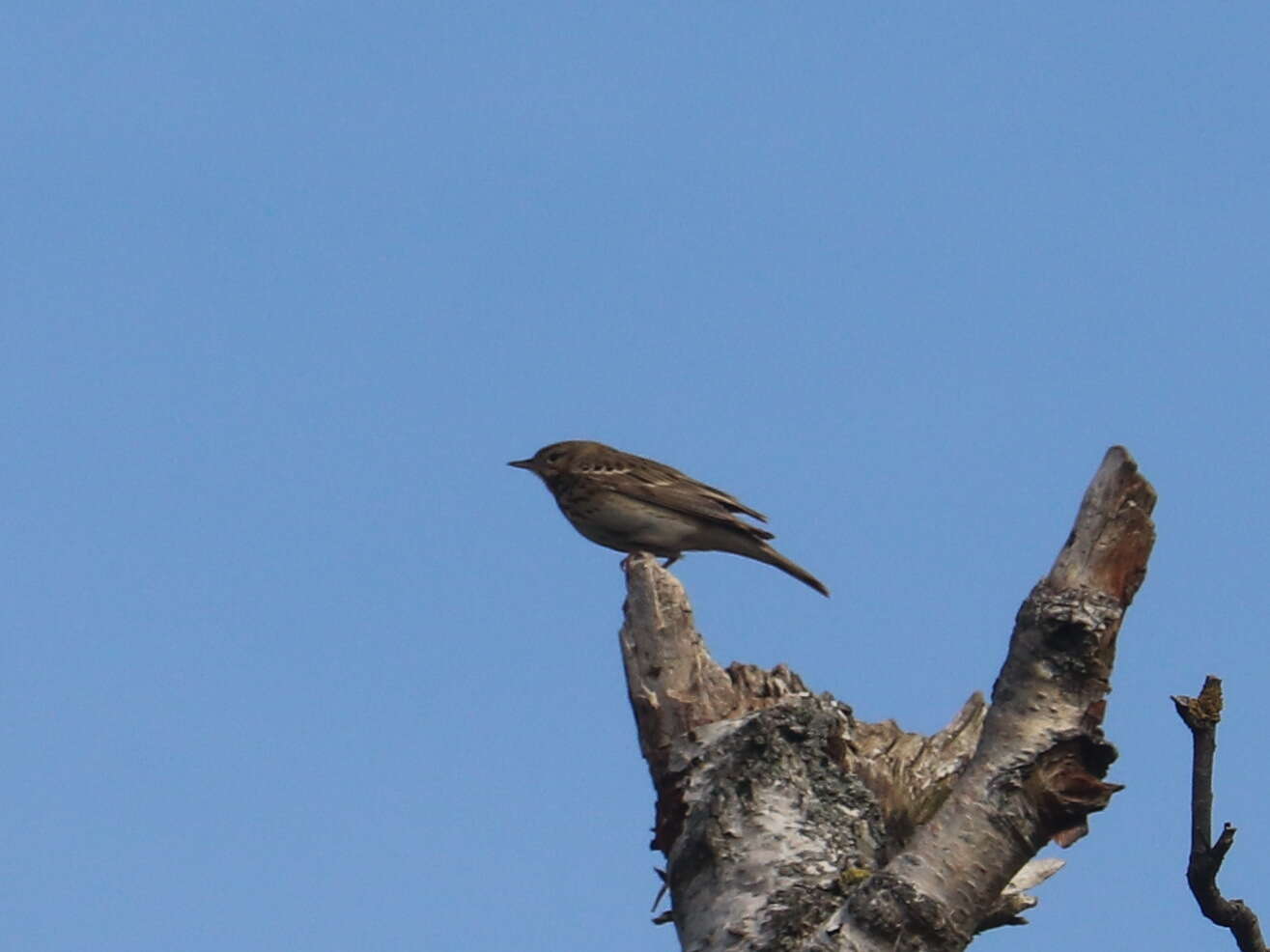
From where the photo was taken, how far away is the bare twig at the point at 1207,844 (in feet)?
18.1

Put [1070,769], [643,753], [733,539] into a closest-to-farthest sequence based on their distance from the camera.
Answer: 1. [1070,769]
2. [643,753]
3. [733,539]

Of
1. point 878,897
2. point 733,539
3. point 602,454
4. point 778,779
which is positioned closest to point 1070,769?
point 878,897

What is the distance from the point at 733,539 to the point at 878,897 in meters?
7.97

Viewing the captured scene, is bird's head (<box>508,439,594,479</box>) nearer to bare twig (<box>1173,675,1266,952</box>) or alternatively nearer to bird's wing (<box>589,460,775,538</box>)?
bird's wing (<box>589,460,775,538</box>)

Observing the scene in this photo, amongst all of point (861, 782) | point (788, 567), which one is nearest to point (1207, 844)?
point (861, 782)

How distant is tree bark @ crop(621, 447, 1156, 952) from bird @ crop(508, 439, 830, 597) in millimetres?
5761

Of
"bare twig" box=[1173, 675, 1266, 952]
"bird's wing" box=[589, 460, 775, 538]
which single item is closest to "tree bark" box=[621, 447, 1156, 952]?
"bare twig" box=[1173, 675, 1266, 952]

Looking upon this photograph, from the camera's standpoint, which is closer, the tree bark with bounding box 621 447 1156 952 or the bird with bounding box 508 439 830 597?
the tree bark with bounding box 621 447 1156 952

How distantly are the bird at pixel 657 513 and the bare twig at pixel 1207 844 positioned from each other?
308 inches

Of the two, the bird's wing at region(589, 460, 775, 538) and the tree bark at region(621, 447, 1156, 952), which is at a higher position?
the bird's wing at region(589, 460, 775, 538)

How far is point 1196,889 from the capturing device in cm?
557

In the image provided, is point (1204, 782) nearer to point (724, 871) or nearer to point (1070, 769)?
point (1070, 769)

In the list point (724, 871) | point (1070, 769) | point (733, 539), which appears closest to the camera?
point (1070, 769)

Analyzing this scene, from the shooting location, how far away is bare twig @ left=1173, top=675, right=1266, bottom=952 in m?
5.52
